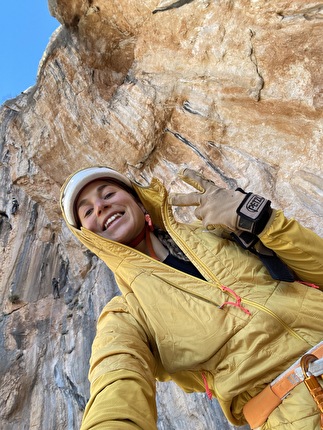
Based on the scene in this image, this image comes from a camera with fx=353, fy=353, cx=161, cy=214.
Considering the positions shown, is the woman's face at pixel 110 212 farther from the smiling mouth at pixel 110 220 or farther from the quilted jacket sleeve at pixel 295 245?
the quilted jacket sleeve at pixel 295 245

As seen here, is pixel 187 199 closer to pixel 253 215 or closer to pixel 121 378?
pixel 253 215

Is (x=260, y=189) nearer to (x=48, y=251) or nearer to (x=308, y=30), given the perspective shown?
(x=308, y=30)

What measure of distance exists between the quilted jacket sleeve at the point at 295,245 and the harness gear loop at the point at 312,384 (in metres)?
0.66

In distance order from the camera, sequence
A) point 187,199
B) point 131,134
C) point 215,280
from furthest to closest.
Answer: point 131,134 < point 187,199 < point 215,280

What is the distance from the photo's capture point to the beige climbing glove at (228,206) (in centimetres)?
223

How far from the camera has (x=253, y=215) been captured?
7.23ft

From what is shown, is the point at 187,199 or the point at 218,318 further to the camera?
the point at 187,199

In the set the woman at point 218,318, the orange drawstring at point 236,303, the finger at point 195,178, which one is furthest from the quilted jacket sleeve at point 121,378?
the finger at point 195,178

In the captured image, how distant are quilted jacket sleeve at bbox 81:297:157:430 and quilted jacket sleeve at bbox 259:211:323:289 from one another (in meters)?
1.06

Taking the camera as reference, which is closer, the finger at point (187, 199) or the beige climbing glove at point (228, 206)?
the beige climbing glove at point (228, 206)

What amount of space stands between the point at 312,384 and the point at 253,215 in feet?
3.18

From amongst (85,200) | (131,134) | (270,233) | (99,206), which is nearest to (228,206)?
(270,233)

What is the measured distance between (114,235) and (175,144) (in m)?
5.14

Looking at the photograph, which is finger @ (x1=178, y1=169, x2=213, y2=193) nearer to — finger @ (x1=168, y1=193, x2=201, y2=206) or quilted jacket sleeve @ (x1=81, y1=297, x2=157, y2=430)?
finger @ (x1=168, y1=193, x2=201, y2=206)
